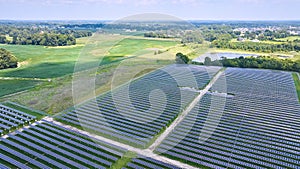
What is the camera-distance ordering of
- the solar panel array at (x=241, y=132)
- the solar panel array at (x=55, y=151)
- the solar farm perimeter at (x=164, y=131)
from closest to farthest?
the solar panel array at (x=55, y=151), the solar farm perimeter at (x=164, y=131), the solar panel array at (x=241, y=132)

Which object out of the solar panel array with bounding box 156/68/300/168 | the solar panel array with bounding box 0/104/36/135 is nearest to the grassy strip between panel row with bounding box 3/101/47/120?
A: the solar panel array with bounding box 0/104/36/135

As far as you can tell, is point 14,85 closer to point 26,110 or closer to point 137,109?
point 26,110

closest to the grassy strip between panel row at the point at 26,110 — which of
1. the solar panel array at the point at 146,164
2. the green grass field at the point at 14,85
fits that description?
the green grass field at the point at 14,85

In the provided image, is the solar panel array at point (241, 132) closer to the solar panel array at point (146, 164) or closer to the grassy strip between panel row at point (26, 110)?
the solar panel array at point (146, 164)

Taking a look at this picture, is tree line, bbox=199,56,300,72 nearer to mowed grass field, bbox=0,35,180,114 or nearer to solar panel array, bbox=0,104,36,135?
mowed grass field, bbox=0,35,180,114

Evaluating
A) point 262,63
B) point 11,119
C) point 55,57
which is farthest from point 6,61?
point 262,63

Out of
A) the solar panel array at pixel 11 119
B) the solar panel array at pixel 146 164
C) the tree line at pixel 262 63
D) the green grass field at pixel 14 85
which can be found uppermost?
the tree line at pixel 262 63
